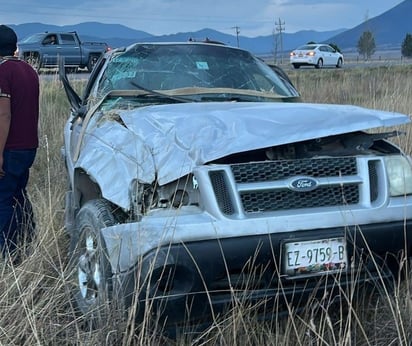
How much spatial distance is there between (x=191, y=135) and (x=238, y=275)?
0.72 m

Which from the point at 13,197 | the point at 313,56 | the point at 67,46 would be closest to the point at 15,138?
the point at 13,197

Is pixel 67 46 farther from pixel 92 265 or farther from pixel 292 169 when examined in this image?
pixel 292 169

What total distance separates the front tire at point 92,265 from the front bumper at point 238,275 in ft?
0.62

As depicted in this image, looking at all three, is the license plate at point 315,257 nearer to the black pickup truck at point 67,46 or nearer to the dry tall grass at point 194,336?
the dry tall grass at point 194,336

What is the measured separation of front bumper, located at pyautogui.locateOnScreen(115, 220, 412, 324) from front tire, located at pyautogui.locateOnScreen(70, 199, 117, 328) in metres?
0.19

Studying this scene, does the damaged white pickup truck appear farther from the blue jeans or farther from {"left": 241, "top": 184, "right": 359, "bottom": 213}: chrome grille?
the blue jeans

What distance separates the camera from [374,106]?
7805 millimetres

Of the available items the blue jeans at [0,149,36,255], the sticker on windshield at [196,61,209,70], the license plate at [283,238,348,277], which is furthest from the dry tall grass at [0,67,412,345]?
the sticker on windshield at [196,61,209,70]

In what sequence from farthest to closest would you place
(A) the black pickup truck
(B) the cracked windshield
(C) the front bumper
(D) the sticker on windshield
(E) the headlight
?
(A) the black pickup truck → (D) the sticker on windshield → (B) the cracked windshield → (E) the headlight → (C) the front bumper

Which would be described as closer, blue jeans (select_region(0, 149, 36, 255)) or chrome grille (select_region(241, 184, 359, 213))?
chrome grille (select_region(241, 184, 359, 213))

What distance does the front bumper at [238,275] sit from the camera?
2348mm

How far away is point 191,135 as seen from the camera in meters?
2.76

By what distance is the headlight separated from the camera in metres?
2.76

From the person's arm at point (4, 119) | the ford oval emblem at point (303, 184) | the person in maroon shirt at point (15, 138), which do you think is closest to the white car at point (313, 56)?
the person in maroon shirt at point (15, 138)
